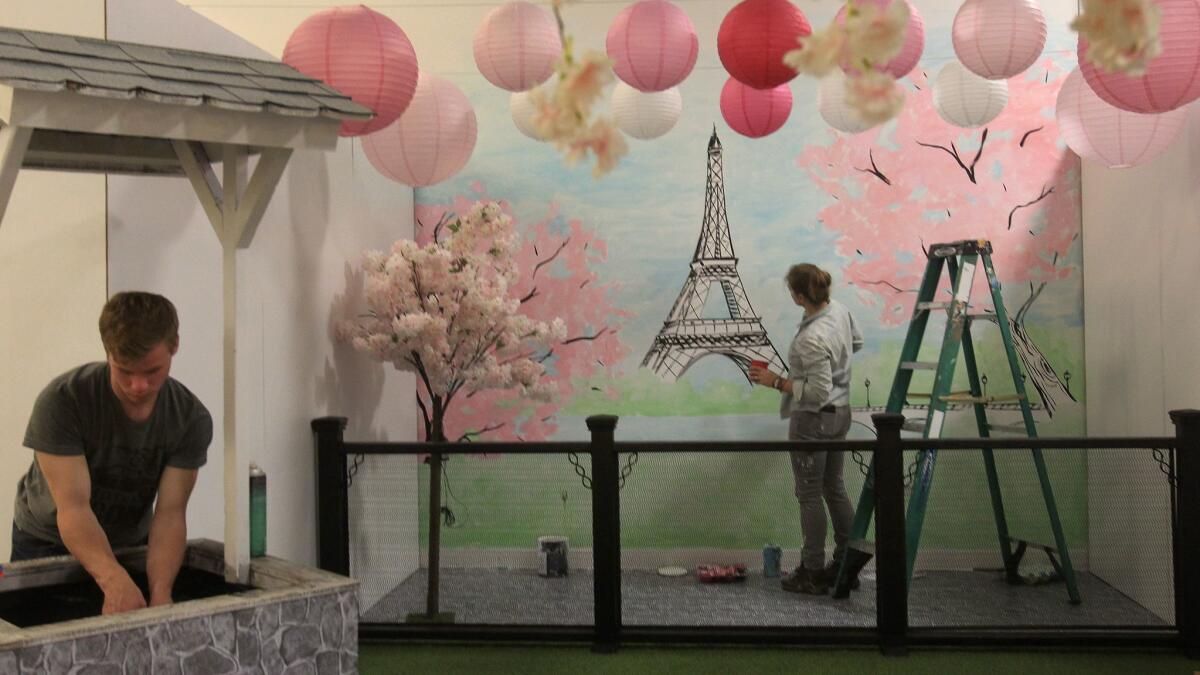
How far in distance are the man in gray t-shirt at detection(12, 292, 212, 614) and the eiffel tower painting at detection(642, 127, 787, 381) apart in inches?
140

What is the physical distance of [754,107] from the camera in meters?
4.56

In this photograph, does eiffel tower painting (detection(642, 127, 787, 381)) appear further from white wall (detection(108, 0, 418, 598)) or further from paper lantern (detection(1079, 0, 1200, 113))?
paper lantern (detection(1079, 0, 1200, 113))

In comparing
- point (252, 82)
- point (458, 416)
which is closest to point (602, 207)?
point (458, 416)

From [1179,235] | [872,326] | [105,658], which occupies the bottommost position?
[105,658]

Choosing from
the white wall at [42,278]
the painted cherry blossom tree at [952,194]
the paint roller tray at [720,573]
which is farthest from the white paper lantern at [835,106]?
the white wall at [42,278]

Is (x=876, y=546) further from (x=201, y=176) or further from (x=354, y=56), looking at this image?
(x=201, y=176)

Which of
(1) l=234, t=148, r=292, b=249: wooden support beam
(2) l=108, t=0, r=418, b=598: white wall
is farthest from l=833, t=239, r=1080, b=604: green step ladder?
(1) l=234, t=148, r=292, b=249: wooden support beam

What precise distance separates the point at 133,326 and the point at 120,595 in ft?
1.93

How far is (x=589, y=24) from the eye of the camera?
5.98 meters

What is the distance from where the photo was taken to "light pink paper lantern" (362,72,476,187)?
4.23 m

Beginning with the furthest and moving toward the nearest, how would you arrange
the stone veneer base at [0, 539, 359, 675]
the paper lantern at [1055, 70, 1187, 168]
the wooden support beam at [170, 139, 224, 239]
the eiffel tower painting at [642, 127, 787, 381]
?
1. the eiffel tower painting at [642, 127, 787, 381]
2. the paper lantern at [1055, 70, 1187, 168]
3. the wooden support beam at [170, 139, 224, 239]
4. the stone veneer base at [0, 539, 359, 675]

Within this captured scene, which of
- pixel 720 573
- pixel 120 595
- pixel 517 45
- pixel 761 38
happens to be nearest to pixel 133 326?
pixel 120 595

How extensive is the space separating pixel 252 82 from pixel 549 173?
358cm

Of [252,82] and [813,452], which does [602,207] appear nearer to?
[813,452]
